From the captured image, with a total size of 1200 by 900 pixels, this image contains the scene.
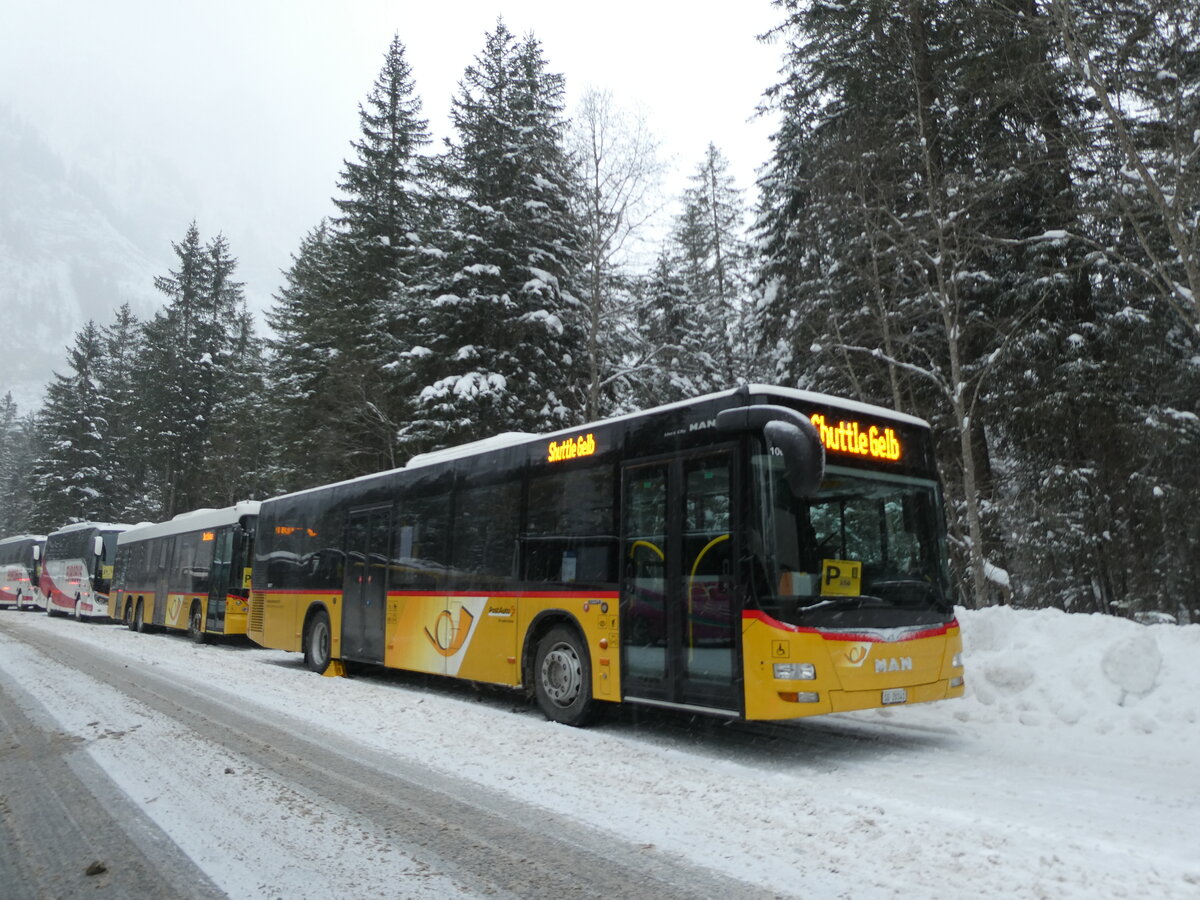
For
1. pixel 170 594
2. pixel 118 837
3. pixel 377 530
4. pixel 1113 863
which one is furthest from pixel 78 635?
pixel 1113 863

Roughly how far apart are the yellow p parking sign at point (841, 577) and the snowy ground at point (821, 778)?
137cm

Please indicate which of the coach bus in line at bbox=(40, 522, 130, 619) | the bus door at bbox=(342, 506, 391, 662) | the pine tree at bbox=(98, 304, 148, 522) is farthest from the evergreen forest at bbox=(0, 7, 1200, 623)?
the pine tree at bbox=(98, 304, 148, 522)

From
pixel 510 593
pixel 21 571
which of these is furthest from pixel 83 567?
pixel 510 593

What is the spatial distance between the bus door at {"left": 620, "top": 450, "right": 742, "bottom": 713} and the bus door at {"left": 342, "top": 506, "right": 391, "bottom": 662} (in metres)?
5.35

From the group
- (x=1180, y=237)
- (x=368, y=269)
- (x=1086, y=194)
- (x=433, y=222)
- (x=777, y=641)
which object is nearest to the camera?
(x=777, y=641)

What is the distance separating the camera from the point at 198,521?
22.0m

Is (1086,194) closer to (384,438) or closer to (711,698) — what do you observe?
(711,698)

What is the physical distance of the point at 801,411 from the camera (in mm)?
7148

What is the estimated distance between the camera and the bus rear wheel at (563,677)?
8.32 metres

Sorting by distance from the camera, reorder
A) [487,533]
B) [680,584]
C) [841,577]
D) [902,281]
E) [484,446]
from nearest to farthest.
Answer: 1. [841,577]
2. [680,584]
3. [487,533]
4. [484,446]
5. [902,281]

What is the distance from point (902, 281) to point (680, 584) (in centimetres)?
1184

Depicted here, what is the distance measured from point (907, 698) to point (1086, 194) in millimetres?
10958

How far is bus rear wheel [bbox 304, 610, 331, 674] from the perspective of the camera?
44.2 ft

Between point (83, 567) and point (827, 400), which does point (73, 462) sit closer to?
point (83, 567)
